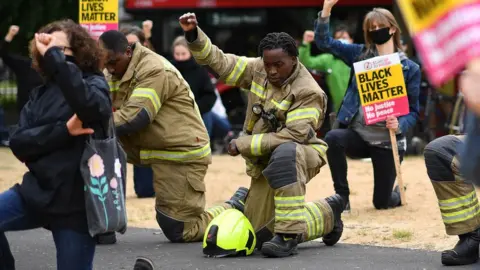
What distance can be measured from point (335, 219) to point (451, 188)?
1.29m

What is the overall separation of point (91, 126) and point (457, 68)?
2.64 metres

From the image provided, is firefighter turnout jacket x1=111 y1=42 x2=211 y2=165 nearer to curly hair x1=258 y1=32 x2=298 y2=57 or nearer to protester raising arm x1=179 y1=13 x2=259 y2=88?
protester raising arm x1=179 y1=13 x2=259 y2=88

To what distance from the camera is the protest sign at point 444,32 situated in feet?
10.8

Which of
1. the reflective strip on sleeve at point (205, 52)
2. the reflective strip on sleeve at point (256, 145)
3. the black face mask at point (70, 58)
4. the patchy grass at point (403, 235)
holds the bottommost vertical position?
the patchy grass at point (403, 235)

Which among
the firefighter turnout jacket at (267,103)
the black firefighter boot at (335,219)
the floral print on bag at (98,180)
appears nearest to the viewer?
the floral print on bag at (98,180)

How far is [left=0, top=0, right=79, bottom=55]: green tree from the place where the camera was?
17469 mm

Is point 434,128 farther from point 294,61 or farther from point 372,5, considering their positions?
point 294,61

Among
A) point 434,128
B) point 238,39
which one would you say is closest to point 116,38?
point 434,128

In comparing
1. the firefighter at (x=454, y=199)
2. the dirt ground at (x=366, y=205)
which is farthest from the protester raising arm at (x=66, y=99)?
the dirt ground at (x=366, y=205)

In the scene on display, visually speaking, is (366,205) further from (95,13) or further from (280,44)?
(280,44)

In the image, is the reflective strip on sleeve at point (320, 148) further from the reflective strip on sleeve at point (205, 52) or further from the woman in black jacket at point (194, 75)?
the woman in black jacket at point (194, 75)

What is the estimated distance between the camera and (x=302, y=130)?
754cm

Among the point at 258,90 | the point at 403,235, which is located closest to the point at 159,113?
the point at 258,90

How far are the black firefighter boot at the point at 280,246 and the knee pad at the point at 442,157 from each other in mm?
1117
